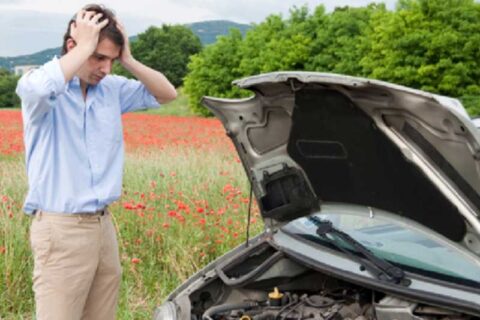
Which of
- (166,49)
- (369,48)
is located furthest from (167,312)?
(166,49)

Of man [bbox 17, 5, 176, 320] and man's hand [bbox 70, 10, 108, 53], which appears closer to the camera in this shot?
man's hand [bbox 70, 10, 108, 53]

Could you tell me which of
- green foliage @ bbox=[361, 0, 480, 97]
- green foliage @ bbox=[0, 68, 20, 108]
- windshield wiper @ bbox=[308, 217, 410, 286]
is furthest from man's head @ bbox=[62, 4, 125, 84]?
green foliage @ bbox=[0, 68, 20, 108]

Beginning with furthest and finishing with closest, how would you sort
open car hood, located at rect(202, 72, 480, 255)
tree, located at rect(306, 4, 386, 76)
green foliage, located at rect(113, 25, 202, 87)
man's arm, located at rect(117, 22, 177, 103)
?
green foliage, located at rect(113, 25, 202, 87)
tree, located at rect(306, 4, 386, 76)
man's arm, located at rect(117, 22, 177, 103)
open car hood, located at rect(202, 72, 480, 255)

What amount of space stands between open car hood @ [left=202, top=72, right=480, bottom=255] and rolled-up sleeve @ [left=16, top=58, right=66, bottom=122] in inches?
31.4

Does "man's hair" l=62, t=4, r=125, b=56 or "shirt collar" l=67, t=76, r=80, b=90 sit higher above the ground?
"man's hair" l=62, t=4, r=125, b=56

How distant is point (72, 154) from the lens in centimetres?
347

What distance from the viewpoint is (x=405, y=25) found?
34.0 metres

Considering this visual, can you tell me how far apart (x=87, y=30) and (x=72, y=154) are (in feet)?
2.09

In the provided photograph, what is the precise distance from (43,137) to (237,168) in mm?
6851

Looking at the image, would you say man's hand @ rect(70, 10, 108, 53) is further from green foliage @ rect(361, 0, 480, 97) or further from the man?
green foliage @ rect(361, 0, 480, 97)

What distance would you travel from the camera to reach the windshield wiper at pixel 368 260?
2842 millimetres

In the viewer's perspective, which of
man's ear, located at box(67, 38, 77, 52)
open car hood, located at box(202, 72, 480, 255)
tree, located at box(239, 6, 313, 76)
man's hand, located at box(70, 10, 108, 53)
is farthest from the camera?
tree, located at box(239, 6, 313, 76)

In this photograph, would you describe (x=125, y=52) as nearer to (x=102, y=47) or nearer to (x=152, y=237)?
(x=102, y=47)

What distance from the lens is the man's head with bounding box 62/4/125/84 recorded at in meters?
3.41
